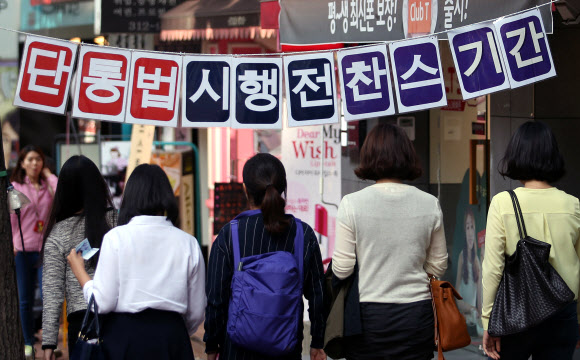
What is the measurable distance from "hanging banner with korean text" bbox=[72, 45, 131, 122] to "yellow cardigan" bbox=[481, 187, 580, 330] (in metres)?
2.53

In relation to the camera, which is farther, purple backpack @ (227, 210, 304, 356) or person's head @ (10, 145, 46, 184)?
person's head @ (10, 145, 46, 184)

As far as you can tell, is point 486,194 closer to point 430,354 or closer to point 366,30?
point 366,30

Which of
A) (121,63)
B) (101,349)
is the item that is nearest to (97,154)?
(121,63)

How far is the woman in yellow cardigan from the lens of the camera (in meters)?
4.41

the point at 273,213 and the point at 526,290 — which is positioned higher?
the point at 273,213

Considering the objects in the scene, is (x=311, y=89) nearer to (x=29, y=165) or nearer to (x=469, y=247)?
(x=469, y=247)

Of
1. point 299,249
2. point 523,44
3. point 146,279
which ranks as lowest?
point 146,279

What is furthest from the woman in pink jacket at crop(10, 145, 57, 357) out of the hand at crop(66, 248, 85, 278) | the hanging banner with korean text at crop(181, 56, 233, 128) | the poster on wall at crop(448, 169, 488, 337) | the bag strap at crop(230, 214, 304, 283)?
the bag strap at crop(230, 214, 304, 283)

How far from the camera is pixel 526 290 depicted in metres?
4.36

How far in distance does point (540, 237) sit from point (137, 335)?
218 cm

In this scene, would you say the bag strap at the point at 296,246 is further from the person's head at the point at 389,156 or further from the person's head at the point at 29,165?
the person's head at the point at 29,165

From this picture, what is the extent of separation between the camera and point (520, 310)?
170 inches

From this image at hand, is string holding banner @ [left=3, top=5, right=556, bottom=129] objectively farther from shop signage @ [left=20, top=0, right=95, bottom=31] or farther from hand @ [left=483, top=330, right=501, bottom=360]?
shop signage @ [left=20, top=0, right=95, bottom=31]

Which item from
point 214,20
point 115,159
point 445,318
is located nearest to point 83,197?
point 445,318
